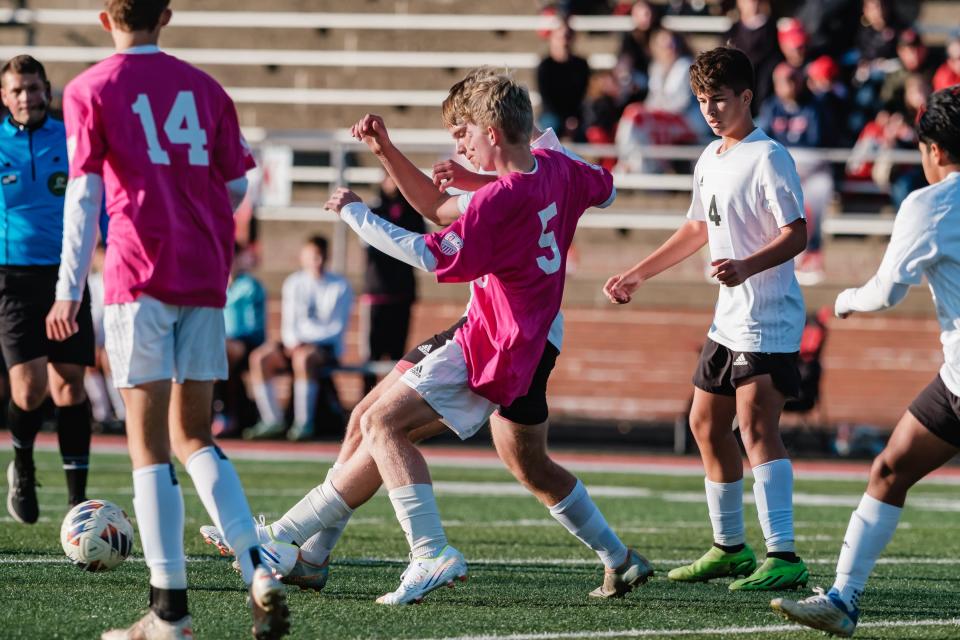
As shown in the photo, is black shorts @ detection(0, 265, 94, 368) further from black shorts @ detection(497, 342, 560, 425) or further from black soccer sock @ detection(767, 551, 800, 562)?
black soccer sock @ detection(767, 551, 800, 562)

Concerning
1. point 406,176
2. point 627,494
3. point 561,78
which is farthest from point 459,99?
point 561,78

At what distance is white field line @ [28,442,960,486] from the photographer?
1212 centimetres

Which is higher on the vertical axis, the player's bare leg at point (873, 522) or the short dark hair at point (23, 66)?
the short dark hair at point (23, 66)

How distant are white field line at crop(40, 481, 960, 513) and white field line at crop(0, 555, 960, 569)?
264 centimetres

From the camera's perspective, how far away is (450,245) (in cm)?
516

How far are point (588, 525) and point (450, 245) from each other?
1346 millimetres

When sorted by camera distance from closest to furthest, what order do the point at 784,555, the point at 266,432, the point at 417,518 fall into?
the point at 417,518 < the point at 784,555 < the point at 266,432

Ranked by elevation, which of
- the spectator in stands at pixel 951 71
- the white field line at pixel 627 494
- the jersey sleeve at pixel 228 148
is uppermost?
the spectator in stands at pixel 951 71

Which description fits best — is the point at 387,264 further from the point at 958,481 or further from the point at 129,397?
the point at 129,397

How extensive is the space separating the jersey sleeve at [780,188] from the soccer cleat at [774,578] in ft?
4.71

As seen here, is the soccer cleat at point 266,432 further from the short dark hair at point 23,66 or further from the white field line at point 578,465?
the short dark hair at point 23,66

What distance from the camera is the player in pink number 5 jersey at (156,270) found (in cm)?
457

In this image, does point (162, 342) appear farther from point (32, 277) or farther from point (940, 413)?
point (32, 277)

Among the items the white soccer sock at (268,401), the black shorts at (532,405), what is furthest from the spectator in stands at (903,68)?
the black shorts at (532,405)
